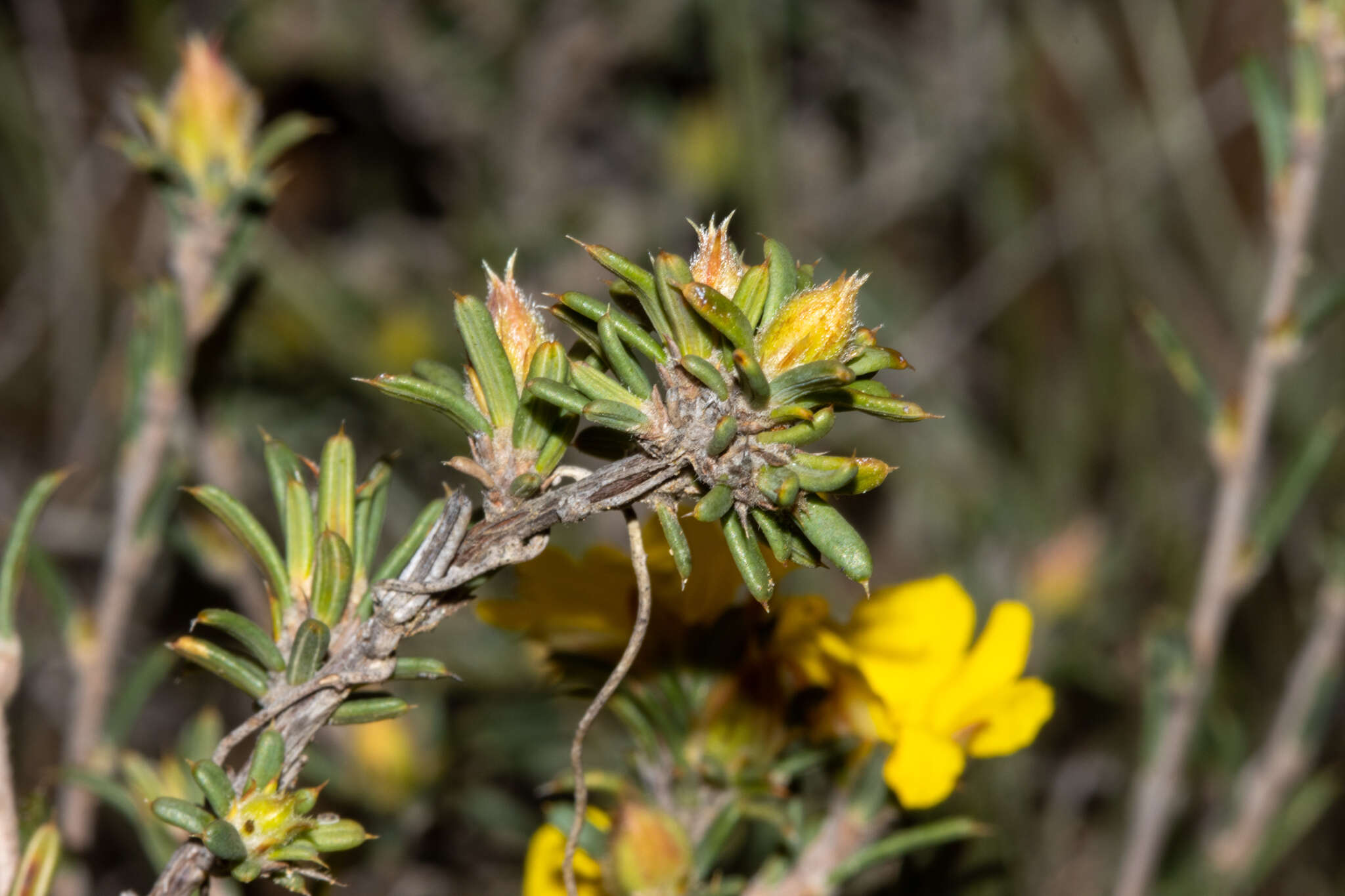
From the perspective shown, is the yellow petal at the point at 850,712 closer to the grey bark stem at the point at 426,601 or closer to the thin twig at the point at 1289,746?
the grey bark stem at the point at 426,601

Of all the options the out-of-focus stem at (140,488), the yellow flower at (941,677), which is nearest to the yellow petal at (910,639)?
the yellow flower at (941,677)

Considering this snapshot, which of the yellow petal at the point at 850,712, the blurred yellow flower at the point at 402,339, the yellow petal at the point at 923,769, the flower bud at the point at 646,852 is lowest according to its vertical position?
the flower bud at the point at 646,852

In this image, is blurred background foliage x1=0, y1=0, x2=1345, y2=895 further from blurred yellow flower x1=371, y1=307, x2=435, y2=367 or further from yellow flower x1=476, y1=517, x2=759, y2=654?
yellow flower x1=476, y1=517, x2=759, y2=654

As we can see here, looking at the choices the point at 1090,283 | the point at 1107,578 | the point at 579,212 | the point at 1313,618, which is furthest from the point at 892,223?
the point at 1313,618

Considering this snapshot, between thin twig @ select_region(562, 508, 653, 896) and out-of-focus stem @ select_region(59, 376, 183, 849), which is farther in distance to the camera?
out-of-focus stem @ select_region(59, 376, 183, 849)

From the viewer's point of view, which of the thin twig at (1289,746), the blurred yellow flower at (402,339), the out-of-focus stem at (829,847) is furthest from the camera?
the blurred yellow flower at (402,339)

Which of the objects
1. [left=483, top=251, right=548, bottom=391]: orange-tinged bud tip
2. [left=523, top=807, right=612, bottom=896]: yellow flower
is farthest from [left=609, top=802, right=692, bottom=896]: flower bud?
[left=483, top=251, right=548, bottom=391]: orange-tinged bud tip
